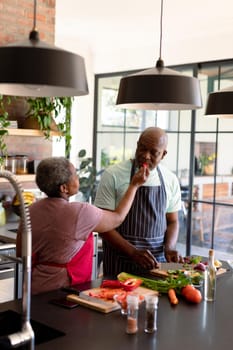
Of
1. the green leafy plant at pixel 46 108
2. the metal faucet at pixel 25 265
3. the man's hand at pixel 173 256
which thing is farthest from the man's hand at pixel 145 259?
the green leafy plant at pixel 46 108

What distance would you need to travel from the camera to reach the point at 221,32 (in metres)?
5.00

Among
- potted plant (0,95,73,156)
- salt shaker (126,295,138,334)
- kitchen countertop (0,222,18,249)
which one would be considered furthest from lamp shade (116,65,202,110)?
potted plant (0,95,73,156)

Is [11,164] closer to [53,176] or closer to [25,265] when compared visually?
[53,176]

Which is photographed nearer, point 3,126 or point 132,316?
point 132,316

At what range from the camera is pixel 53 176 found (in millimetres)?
2184

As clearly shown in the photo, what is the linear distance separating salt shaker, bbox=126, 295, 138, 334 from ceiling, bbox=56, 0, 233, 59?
122 inches

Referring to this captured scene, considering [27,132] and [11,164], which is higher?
[27,132]

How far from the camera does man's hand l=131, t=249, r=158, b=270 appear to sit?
246 cm

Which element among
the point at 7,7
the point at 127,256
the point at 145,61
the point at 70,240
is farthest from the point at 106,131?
the point at 70,240

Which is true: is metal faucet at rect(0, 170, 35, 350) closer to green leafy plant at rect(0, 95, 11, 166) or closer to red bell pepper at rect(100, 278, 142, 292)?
red bell pepper at rect(100, 278, 142, 292)

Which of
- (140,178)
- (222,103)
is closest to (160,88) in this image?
(222,103)

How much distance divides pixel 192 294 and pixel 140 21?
137 inches

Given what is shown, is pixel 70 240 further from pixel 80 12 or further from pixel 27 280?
pixel 80 12

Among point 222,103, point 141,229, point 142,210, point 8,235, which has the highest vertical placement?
point 222,103
